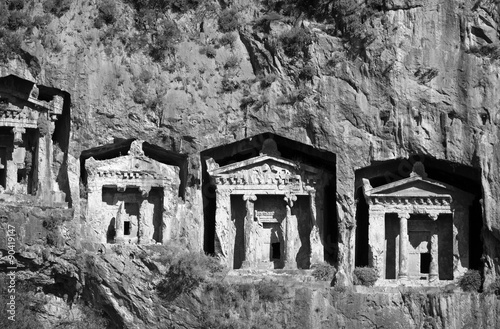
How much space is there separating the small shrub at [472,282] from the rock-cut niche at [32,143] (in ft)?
41.0

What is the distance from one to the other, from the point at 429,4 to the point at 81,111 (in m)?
11.3

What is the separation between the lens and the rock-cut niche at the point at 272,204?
2090 inches

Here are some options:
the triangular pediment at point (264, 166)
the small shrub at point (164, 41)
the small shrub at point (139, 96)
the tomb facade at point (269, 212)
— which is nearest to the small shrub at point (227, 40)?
the small shrub at point (164, 41)

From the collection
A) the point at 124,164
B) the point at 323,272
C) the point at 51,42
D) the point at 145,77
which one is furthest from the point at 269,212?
the point at 51,42

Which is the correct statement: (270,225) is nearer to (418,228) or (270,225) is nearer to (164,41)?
(418,228)

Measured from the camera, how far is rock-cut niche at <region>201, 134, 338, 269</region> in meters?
53.1

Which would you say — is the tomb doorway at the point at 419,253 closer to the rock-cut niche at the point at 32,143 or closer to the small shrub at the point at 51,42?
the rock-cut niche at the point at 32,143

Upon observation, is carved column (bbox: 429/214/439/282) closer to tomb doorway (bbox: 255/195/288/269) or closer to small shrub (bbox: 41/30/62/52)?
tomb doorway (bbox: 255/195/288/269)

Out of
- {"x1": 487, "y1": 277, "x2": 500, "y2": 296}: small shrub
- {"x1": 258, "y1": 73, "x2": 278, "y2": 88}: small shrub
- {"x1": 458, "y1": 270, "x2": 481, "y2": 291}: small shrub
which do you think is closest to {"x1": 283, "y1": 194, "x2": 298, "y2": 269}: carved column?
{"x1": 258, "y1": 73, "x2": 278, "y2": 88}: small shrub

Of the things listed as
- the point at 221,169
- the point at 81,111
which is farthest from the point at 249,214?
the point at 81,111

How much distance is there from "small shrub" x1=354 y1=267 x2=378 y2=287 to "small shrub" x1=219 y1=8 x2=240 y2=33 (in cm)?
873

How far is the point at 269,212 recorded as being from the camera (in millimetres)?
53812

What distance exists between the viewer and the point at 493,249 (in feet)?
168

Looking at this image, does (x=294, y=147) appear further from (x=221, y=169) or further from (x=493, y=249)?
(x=493, y=249)
